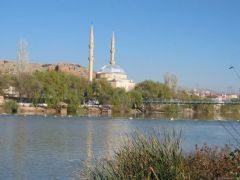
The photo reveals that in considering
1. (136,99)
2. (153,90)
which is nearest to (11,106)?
(136,99)

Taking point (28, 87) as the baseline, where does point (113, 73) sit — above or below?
above

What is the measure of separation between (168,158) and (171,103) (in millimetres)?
124153

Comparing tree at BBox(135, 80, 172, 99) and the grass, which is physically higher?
tree at BBox(135, 80, 172, 99)

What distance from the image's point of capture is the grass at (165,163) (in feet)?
30.5

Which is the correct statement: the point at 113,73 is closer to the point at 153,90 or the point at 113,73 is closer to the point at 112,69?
the point at 112,69

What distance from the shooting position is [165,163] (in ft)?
32.5

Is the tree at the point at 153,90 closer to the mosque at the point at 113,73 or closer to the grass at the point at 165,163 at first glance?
the mosque at the point at 113,73

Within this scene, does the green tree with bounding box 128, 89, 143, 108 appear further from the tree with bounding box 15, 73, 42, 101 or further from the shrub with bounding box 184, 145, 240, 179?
the shrub with bounding box 184, 145, 240, 179

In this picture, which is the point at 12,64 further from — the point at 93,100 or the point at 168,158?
the point at 168,158

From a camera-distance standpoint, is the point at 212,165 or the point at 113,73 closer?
the point at 212,165

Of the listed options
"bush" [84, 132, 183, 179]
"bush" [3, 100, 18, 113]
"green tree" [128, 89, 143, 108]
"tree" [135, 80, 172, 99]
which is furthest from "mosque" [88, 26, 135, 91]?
"bush" [84, 132, 183, 179]

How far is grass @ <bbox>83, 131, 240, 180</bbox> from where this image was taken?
30.5 feet

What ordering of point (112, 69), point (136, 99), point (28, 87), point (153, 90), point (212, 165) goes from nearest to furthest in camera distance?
1. point (212, 165)
2. point (28, 87)
3. point (136, 99)
4. point (153, 90)
5. point (112, 69)

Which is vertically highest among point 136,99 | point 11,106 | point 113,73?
point 113,73
